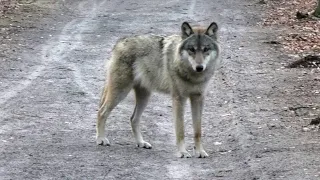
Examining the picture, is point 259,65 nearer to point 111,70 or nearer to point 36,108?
point 36,108

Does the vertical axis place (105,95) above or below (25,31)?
above

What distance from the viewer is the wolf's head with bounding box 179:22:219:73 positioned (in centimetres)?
953

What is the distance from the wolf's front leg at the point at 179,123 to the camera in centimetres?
970

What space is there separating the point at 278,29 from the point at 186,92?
13372 mm

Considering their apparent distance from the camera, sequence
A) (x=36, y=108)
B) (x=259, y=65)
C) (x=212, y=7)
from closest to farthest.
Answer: (x=36, y=108)
(x=259, y=65)
(x=212, y=7)

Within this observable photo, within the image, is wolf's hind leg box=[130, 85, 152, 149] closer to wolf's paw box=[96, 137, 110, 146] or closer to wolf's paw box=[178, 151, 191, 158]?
wolf's paw box=[96, 137, 110, 146]

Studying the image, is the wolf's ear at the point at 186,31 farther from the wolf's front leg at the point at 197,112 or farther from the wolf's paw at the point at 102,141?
the wolf's paw at the point at 102,141

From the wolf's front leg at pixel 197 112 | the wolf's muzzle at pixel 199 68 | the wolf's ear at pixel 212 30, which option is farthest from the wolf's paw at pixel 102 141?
the wolf's ear at pixel 212 30

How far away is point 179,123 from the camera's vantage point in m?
9.81

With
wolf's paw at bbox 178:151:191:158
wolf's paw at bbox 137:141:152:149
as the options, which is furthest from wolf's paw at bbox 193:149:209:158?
wolf's paw at bbox 137:141:152:149

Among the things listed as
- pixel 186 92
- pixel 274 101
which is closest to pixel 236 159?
pixel 186 92

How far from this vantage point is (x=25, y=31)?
2241cm

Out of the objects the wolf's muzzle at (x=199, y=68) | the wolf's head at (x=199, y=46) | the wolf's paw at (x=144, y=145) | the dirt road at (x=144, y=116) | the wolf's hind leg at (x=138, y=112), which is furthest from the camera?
the wolf's hind leg at (x=138, y=112)

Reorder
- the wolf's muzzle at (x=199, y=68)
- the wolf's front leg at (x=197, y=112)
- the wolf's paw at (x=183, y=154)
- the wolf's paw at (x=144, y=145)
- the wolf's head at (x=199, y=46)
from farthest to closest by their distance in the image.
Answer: the wolf's paw at (x=144, y=145)
the wolf's front leg at (x=197, y=112)
the wolf's paw at (x=183, y=154)
the wolf's head at (x=199, y=46)
the wolf's muzzle at (x=199, y=68)
